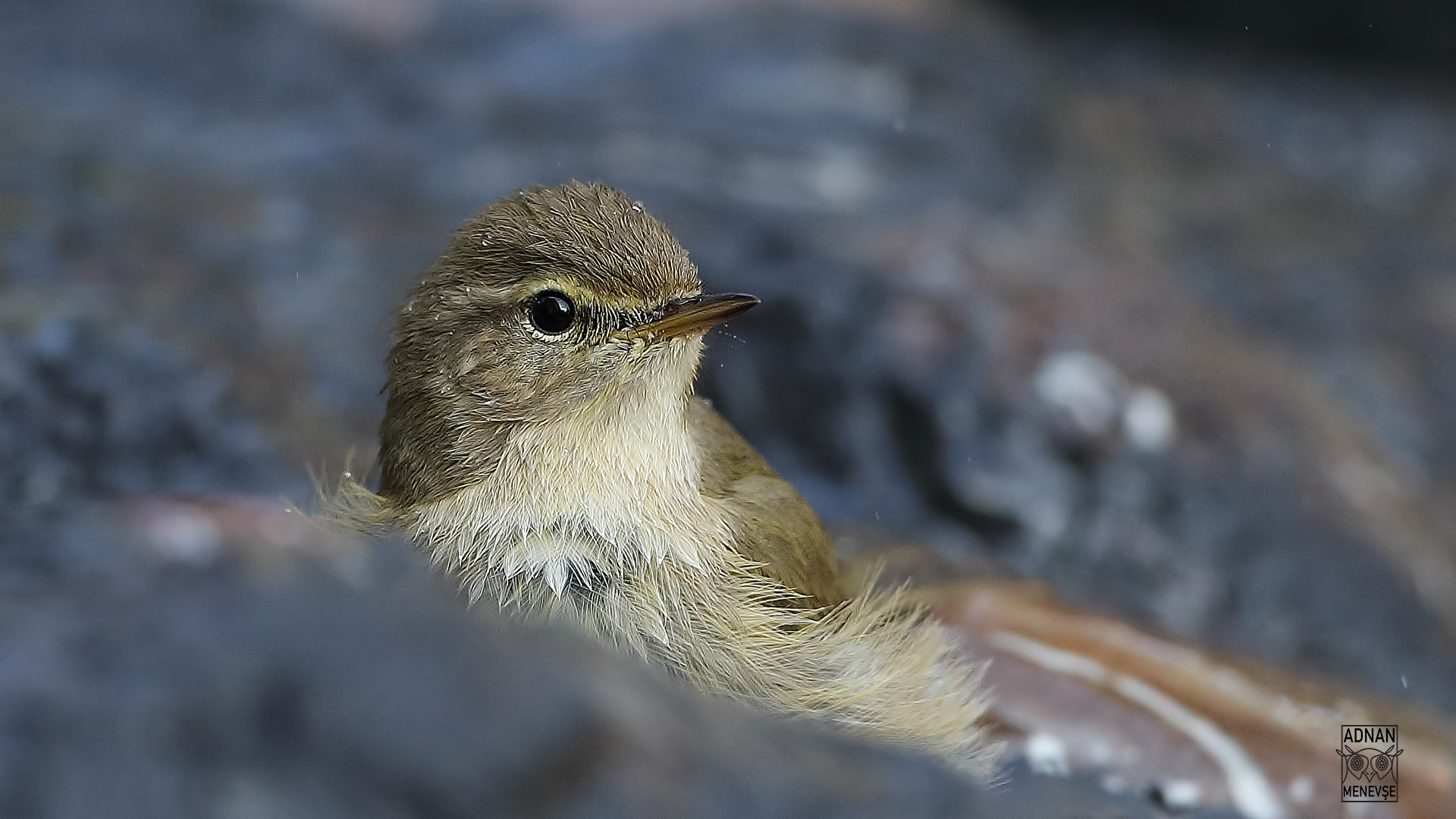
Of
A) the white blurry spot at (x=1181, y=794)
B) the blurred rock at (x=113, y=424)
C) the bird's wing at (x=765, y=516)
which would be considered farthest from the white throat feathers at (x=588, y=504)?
the blurred rock at (x=113, y=424)

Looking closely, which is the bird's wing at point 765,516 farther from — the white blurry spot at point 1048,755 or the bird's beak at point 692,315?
the white blurry spot at point 1048,755

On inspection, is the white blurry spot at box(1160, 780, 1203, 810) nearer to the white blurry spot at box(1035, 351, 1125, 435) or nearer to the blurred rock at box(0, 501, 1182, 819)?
the blurred rock at box(0, 501, 1182, 819)

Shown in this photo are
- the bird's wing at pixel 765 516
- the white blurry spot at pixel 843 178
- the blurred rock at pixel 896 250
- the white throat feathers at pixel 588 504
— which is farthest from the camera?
the white blurry spot at pixel 843 178

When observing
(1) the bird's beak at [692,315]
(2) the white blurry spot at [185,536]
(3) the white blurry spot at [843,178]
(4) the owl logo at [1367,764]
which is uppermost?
(3) the white blurry spot at [843,178]

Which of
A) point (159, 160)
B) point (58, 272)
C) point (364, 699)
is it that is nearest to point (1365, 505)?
point (364, 699)

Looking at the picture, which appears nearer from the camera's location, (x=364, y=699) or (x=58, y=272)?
(x=364, y=699)

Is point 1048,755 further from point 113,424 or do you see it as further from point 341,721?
point 113,424

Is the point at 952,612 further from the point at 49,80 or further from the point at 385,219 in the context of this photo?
the point at 49,80
